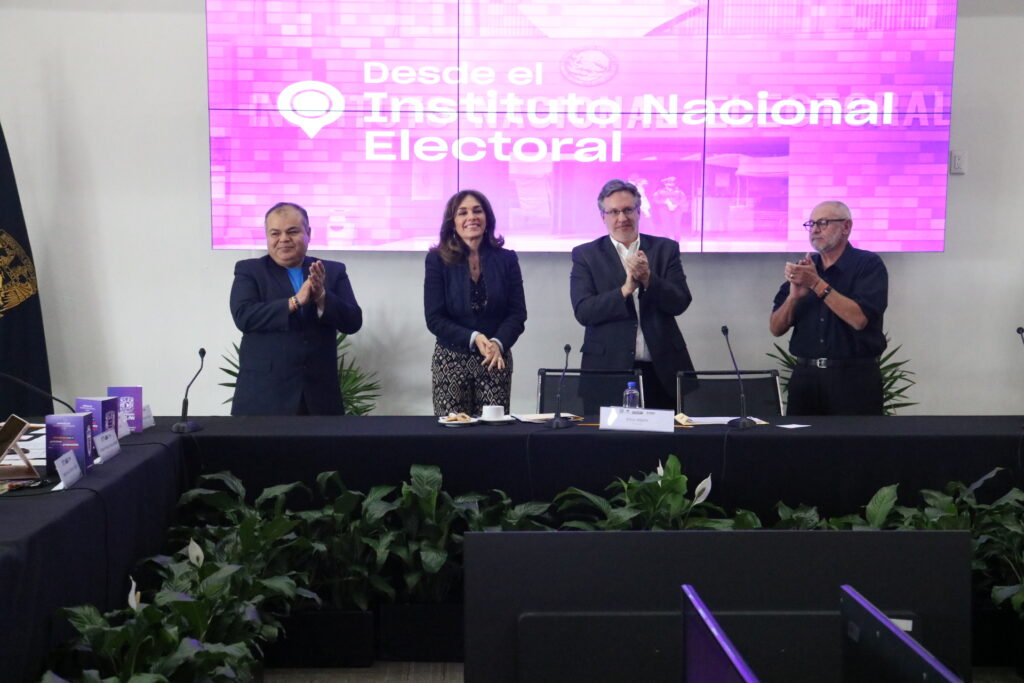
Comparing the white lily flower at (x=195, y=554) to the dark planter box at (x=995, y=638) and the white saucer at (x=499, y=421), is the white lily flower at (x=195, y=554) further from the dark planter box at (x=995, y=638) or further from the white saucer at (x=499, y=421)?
the dark planter box at (x=995, y=638)

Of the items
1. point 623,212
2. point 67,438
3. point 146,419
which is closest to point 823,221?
point 623,212

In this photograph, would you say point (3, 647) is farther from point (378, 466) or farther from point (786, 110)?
point (786, 110)

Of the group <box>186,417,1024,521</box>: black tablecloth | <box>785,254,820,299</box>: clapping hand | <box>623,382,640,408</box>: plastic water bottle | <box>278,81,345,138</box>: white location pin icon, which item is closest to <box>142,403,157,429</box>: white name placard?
<box>186,417,1024,521</box>: black tablecloth

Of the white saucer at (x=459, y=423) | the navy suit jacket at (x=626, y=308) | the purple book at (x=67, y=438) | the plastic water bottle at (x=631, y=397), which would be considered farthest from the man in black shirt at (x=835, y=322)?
the purple book at (x=67, y=438)

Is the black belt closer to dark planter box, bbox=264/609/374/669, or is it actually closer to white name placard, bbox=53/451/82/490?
dark planter box, bbox=264/609/374/669

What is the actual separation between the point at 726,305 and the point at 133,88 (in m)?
3.21

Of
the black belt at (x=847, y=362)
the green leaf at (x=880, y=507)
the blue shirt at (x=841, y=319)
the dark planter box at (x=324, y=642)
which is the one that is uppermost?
the blue shirt at (x=841, y=319)

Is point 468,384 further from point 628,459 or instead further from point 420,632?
point 420,632

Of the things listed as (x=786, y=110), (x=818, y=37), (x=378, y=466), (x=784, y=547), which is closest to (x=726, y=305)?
(x=786, y=110)

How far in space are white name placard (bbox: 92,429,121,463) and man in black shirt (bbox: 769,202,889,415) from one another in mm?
2491

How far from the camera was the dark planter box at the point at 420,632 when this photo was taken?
264cm

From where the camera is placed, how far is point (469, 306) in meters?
3.80

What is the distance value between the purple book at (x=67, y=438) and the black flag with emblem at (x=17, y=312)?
255 centimetres

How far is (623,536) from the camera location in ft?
4.19
